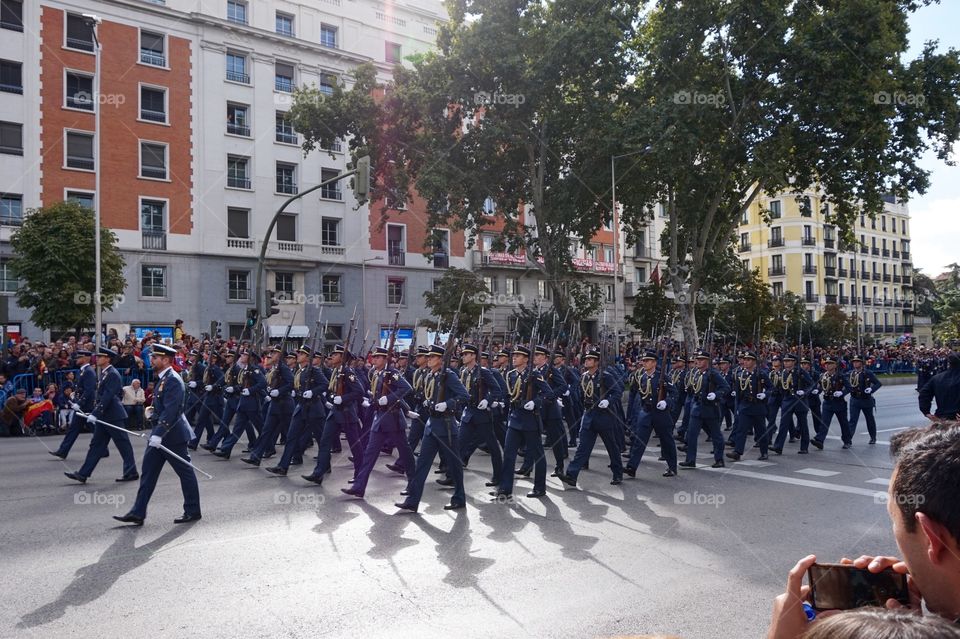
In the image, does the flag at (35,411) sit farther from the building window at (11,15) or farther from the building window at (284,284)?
the building window at (11,15)

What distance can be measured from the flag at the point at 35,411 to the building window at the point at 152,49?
75.1 ft

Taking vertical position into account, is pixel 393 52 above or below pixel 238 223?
above

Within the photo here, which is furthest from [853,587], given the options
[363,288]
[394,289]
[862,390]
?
[394,289]

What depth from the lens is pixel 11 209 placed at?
3056 cm

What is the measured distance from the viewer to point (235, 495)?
31.2 ft

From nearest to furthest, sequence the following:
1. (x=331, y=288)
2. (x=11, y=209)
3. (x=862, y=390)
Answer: (x=862, y=390) → (x=11, y=209) → (x=331, y=288)

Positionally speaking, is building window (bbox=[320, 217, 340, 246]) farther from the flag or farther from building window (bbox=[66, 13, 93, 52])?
the flag

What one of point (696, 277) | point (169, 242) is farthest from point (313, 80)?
point (696, 277)

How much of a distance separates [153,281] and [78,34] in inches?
433

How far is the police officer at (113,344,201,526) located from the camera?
7.82 m

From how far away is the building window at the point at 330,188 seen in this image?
3900cm

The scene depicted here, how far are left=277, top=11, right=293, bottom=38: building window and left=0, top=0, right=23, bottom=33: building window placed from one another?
11399 millimetres

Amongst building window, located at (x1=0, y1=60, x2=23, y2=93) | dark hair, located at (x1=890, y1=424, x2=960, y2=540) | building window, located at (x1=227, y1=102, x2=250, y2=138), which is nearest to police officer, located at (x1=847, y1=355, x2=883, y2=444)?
dark hair, located at (x1=890, y1=424, x2=960, y2=540)

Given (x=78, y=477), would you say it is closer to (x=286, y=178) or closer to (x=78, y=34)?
(x=78, y=34)
